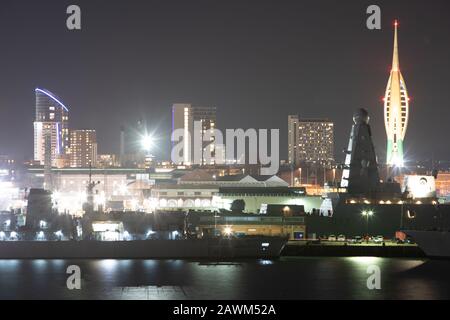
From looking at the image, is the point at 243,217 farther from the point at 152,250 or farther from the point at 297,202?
the point at 297,202

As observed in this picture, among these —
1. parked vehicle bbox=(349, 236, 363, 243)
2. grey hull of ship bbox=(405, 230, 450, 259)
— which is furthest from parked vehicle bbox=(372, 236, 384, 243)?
grey hull of ship bbox=(405, 230, 450, 259)

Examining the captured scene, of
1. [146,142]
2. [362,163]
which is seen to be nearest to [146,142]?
[146,142]

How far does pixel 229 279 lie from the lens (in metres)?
33.3

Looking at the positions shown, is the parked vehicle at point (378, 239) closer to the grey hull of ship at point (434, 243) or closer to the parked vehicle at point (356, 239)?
the parked vehicle at point (356, 239)

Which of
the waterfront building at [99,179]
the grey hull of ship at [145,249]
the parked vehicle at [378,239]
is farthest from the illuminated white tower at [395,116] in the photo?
the grey hull of ship at [145,249]

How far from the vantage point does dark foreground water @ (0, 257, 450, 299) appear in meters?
30.3

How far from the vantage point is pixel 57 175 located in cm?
9319

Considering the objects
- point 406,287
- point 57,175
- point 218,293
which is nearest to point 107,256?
point 218,293

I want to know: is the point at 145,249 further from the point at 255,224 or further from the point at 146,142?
the point at 146,142

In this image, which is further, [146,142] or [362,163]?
[146,142]

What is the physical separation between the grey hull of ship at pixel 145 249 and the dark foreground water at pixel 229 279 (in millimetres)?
1042

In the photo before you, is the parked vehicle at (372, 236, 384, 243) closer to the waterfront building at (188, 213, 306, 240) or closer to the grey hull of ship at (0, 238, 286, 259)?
the waterfront building at (188, 213, 306, 240)

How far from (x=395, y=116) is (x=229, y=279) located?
162 feet

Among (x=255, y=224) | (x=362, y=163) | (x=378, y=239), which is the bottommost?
(x=378, y=239)
